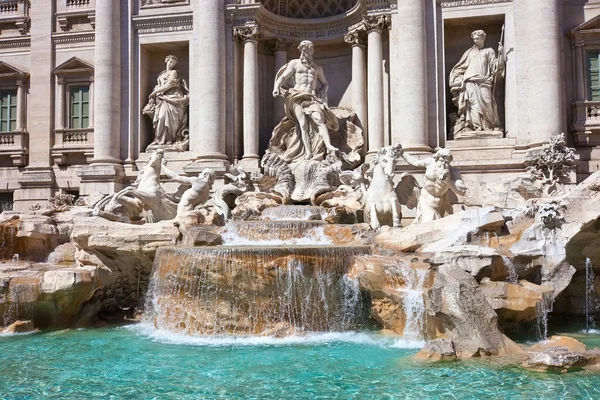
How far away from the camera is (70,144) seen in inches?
711

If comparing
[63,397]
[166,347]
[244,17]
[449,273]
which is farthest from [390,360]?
[244,17]

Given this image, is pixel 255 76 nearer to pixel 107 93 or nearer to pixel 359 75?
pixel 359 75

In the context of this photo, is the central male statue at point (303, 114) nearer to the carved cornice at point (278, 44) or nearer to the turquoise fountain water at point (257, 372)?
the carved cornice at point (278, 44)

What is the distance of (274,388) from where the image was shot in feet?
21.0

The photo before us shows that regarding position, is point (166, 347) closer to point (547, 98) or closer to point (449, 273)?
point (449, 273)

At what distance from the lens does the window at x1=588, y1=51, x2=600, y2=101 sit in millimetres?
15297

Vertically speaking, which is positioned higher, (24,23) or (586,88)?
(24,23)

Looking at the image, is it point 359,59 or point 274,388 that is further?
point 359,59

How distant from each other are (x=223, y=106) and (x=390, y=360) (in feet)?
34.5

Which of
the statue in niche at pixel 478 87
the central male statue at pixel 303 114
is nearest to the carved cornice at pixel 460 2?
the statue in niche at pixel 478 87

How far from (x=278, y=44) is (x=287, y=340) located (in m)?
11.1

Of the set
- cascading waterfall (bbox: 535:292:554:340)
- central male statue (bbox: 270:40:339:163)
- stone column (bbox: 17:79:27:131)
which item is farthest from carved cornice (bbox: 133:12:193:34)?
cascading waterfall (bbox: 535:292:554:340)

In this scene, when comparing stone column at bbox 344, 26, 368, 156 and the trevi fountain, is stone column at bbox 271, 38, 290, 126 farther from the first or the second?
stone column at bbox 344, 26, 368, 156

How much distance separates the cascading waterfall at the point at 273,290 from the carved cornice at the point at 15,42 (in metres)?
13.1
